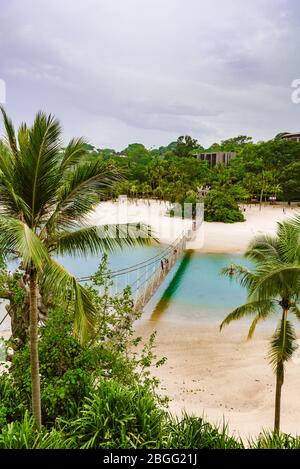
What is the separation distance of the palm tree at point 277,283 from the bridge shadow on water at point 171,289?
6.02 meters

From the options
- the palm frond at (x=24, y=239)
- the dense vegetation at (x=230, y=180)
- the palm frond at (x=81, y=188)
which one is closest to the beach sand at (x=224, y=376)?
the palm frond at (x=81, y=188)

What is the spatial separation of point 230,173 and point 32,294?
120ft

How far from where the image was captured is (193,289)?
1577cm

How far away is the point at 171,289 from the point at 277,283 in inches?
392

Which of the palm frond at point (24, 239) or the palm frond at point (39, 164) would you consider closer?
the palm frond at point (24, 239)

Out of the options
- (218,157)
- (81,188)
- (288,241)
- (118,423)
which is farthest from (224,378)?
(218,157)

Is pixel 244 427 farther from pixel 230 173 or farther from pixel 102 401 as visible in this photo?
pixel 230 173

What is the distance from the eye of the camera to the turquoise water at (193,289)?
42.6 feet

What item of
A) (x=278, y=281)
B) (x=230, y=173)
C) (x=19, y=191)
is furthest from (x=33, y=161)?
(x=230, y=173)

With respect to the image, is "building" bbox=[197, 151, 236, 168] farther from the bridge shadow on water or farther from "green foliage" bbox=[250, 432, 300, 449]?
"green foliage" bbox=[250, 432, 300, 449]

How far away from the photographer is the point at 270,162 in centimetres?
3872

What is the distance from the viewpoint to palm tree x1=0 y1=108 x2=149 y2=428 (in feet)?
12.0

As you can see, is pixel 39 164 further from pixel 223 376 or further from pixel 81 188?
pixel 223 376

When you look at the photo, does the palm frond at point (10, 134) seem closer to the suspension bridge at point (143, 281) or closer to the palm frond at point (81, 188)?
the palm frond at point (81, 188)
